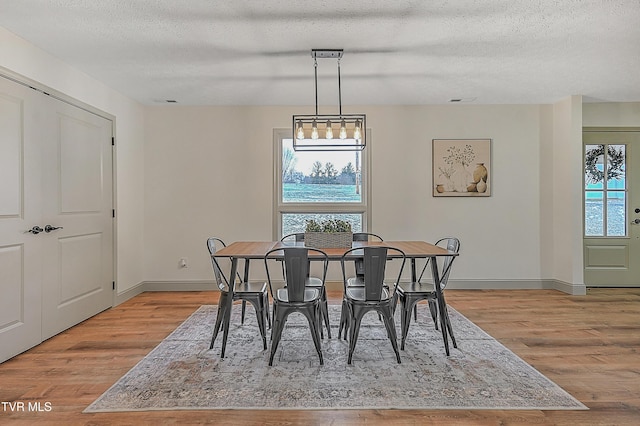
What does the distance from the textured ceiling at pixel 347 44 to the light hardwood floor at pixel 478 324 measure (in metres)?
2.41

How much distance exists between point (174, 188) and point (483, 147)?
161 inches

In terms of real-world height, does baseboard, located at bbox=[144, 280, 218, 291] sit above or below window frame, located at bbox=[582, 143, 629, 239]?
below

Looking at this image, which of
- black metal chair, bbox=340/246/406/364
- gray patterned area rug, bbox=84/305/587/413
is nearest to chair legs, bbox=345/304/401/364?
black metal chair, bbox=340/246/406/364

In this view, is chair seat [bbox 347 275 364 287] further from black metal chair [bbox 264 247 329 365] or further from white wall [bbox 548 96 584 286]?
white wall [bbox 548 96 584 286]

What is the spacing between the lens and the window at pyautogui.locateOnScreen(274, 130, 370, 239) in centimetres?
528

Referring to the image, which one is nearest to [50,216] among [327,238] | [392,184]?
[327,238]

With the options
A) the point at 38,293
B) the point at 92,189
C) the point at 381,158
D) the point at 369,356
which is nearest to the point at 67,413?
the point at 38,293

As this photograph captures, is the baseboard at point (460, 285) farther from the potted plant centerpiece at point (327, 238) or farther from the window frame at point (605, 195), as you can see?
the potted plant centerpiece at point (327, 238)

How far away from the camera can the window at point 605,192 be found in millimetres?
5297

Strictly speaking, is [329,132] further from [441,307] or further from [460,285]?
[460,285]

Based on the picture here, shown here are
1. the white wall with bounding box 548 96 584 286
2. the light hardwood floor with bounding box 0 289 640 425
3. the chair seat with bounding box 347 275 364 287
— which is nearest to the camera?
the light hardwood floor with bounding box 0 289 640 425

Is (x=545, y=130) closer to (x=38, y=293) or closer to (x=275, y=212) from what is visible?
(x=275, y=212)

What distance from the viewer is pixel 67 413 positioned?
213 cm

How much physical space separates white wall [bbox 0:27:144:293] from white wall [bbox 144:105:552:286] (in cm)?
17
